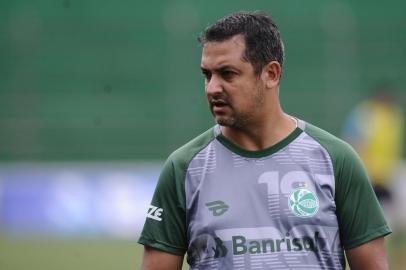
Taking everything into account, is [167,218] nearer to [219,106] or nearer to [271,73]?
[219,106]

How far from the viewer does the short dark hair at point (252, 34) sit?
4121mm

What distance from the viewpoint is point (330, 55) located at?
19.2 metres

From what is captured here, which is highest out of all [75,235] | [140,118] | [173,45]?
[173,45]

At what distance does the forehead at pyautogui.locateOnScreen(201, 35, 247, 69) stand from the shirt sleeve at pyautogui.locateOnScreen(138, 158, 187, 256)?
0.46m

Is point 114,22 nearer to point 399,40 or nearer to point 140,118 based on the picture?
point 140,118

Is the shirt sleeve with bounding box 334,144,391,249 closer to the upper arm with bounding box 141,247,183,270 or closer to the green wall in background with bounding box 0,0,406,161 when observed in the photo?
the upper arm with bounding box 141,247,183,270

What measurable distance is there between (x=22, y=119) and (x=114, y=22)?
2.67m

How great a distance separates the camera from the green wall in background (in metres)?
18.6

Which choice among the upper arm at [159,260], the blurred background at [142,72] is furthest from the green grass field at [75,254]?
the upper arm at [159,260]

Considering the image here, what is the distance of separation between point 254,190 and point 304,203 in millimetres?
215

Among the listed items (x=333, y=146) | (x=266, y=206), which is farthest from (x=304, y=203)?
(x=333, y=146)

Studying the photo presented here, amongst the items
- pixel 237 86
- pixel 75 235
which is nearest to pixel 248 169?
pixel 237 86

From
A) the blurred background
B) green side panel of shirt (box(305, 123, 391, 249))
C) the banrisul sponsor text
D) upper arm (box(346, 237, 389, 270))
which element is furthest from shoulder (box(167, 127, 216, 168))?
the blurred background

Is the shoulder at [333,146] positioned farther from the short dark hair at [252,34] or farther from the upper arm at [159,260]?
the upper arm at [159,260]
